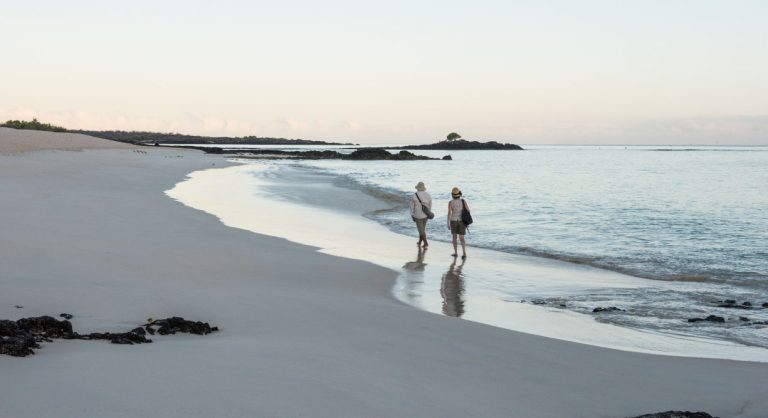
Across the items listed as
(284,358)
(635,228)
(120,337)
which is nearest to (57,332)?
(120,337)

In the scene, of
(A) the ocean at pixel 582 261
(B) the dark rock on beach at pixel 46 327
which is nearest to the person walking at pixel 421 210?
(A) the ocean at pixel 582 261

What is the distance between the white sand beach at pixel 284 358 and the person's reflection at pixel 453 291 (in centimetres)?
73

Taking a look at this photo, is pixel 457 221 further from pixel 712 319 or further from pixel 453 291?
pixel 712 319

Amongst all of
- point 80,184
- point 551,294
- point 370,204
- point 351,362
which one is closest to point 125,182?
point 80,184

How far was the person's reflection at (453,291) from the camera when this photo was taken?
10.2m

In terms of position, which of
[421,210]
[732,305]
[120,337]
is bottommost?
[732,305]

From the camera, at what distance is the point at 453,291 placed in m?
11.8

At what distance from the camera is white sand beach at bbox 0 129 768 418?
4879 mm

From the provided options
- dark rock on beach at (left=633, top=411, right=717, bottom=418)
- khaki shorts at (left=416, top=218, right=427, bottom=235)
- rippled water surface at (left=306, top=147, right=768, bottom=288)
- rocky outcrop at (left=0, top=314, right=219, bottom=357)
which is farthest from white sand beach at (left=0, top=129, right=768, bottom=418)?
rippled water surface at (left=306, top=147, right=768, bottom=288)

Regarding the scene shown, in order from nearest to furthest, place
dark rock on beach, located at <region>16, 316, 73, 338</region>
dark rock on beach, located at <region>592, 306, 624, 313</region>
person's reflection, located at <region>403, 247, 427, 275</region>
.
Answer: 1. dark rock on beach, located at <region>16, 316, 73, 338</region>
2. dark rock on beach, located at <region>592, 306, 624, 313</region>
3. person's reflection, located at <region>403, 247, 427, 275</region>

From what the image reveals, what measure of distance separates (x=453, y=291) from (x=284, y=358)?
606 cm

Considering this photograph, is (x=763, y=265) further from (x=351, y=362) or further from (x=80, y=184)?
(x=80, y=184)

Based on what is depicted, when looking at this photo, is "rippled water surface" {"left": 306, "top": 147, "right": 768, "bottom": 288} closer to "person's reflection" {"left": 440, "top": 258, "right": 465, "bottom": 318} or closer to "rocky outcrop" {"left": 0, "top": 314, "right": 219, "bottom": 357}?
"person's reflection" {"left": 440, "top": 258, "right": 465, "bottom": 318}

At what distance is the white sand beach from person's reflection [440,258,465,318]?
2.38ft
